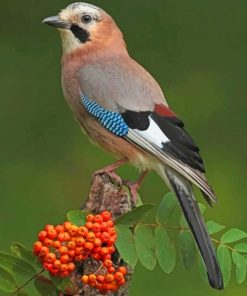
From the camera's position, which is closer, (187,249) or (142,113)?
(187,249)

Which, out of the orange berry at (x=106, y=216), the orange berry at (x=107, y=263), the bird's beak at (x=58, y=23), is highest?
the bird's beak at (x=58, y=23)

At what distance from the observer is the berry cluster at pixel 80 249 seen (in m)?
2.58

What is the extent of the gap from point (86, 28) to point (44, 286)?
1.28m

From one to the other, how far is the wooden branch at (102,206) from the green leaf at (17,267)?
0.10 m

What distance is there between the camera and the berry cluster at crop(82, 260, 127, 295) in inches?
102

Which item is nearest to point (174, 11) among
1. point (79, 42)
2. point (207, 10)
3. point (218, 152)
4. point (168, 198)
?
point (207, 10)

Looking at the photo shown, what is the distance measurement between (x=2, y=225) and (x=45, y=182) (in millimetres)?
420

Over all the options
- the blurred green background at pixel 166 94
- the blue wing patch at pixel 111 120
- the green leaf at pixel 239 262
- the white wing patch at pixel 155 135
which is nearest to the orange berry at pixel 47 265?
the green leaf at pixel 239 262

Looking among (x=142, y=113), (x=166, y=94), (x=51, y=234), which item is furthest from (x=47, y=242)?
(x=166, y=94)

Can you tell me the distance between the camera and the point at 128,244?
2717mm

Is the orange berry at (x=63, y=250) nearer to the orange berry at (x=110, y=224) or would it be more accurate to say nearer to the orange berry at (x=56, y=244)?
the orange berry at (x=56, y=244)

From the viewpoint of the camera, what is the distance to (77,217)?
8.82ft

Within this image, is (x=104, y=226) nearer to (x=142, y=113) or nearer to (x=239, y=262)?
(x=239, y=262)

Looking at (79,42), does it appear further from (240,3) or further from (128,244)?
(240,3)
